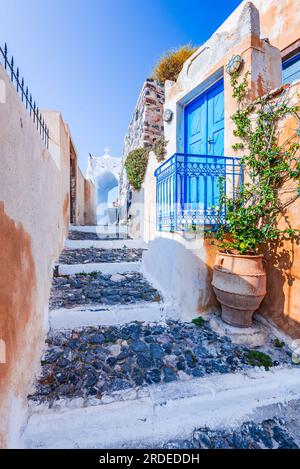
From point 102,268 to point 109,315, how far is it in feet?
3.62

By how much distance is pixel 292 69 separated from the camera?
3875 millimetres

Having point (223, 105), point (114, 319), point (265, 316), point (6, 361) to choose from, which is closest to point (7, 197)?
point (6, 361)

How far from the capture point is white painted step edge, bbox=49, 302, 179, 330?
246 cm

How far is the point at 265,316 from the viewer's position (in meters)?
2.75

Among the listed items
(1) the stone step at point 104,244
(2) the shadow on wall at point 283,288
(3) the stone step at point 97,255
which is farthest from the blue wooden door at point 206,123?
(3) the stone step at point 97,255

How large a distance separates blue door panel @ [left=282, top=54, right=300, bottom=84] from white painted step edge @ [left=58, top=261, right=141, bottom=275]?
4274 mm

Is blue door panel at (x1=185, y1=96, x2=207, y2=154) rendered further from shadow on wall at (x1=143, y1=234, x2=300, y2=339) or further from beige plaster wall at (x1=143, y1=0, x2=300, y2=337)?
shadow on wall at (x1=143, y1=234, x2=300, y2=339)

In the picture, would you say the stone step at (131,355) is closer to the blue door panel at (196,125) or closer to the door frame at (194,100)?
the blue door panel at (196,125)

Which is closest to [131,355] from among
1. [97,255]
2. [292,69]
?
[97,255]

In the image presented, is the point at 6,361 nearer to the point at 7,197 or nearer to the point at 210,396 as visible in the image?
the point at 7,197

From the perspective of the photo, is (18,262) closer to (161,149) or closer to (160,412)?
(160,412)

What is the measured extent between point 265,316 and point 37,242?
284 cm

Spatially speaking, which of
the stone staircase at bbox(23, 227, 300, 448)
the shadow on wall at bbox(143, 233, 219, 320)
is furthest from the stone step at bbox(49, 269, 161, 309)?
the shadow on wall at bbox(143, 233, 219, 320)

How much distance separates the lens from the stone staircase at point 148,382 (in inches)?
57.5
